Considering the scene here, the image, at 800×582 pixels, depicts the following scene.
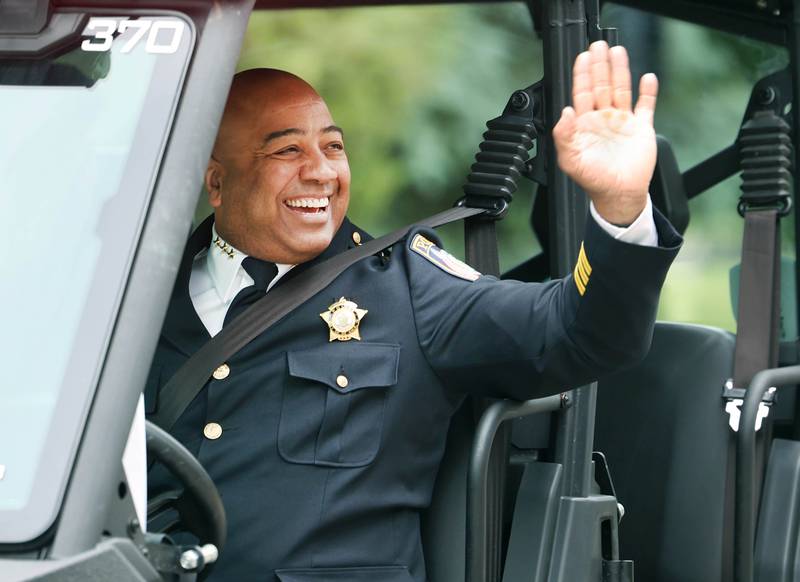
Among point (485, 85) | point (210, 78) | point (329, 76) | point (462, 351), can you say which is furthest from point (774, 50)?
point (210, 78)

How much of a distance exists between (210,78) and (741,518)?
1.30 metres

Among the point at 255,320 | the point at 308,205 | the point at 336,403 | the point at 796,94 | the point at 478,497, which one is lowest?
the point at 478,497

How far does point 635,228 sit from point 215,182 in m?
0.88

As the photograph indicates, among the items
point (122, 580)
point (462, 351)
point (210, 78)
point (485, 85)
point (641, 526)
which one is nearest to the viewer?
point (122, 580)

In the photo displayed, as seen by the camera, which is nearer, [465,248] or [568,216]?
[568,216]

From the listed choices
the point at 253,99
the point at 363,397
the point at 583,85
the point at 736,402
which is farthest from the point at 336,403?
the point at 736,402

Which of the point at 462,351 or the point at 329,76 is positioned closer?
the point at 462,351

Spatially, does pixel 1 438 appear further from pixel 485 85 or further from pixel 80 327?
pixel 485 85

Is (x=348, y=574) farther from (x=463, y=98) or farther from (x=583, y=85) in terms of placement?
(x=463, y=98)

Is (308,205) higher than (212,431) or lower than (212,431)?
higher

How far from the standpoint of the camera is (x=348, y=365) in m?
2.36

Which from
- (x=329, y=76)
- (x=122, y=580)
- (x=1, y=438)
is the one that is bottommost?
(x=122, y=580)

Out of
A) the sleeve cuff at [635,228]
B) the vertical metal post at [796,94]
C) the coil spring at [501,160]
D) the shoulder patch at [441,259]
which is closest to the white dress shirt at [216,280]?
the shoulder patch at [441,259]

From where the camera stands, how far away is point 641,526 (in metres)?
2.88
